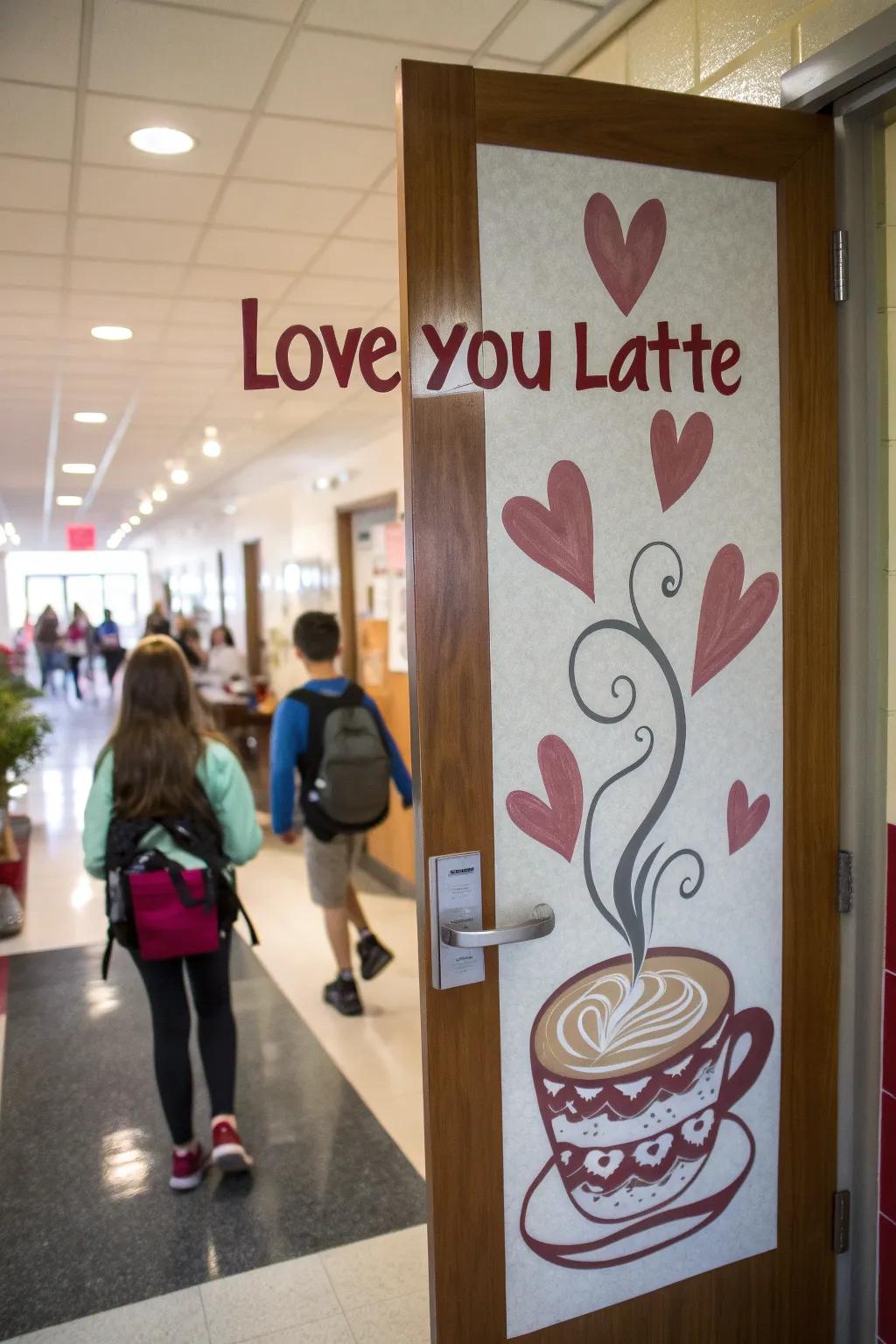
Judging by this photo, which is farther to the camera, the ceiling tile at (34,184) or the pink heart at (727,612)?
the ceiling tile at (34,184)

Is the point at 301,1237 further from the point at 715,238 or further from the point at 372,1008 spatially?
the point at 715,238

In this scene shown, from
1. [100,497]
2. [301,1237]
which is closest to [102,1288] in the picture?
[301,1237]

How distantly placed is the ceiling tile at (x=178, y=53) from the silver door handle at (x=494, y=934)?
6.08 ft

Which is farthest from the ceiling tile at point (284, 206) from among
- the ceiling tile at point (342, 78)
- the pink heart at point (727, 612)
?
the pink heart at point (727, 612)

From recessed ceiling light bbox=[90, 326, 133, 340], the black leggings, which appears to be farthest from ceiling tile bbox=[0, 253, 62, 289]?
the black leggings

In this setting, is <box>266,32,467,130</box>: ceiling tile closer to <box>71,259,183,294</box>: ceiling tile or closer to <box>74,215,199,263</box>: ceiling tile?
<box>74,215,199,263</box>: ceiling tile

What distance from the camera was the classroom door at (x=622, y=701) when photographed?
1532 millimetres

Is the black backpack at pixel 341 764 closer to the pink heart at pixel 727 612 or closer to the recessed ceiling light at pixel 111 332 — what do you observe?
the recessed ceiling light at pixel 111 332

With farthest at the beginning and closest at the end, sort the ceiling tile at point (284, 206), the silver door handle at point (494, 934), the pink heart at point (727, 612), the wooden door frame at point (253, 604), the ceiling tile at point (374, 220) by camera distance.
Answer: the wooden door frame at point (253, 604) < the ceiling tile at point (374, 220) < the ceiling tile at point (284, 206) < the pink heart at point (727, 612) < the silver door handle at point (494, 934)

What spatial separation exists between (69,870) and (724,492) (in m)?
5.25

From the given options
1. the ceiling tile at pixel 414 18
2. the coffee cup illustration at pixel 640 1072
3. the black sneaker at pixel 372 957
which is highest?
the ceiling tile at pixel 414 18

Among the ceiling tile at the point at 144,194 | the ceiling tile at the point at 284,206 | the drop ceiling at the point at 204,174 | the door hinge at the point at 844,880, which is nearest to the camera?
the door hinge at the point at 844,880

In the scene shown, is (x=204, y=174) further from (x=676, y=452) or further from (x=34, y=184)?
(x=676, y=452)

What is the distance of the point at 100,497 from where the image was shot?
1120 centimetres
